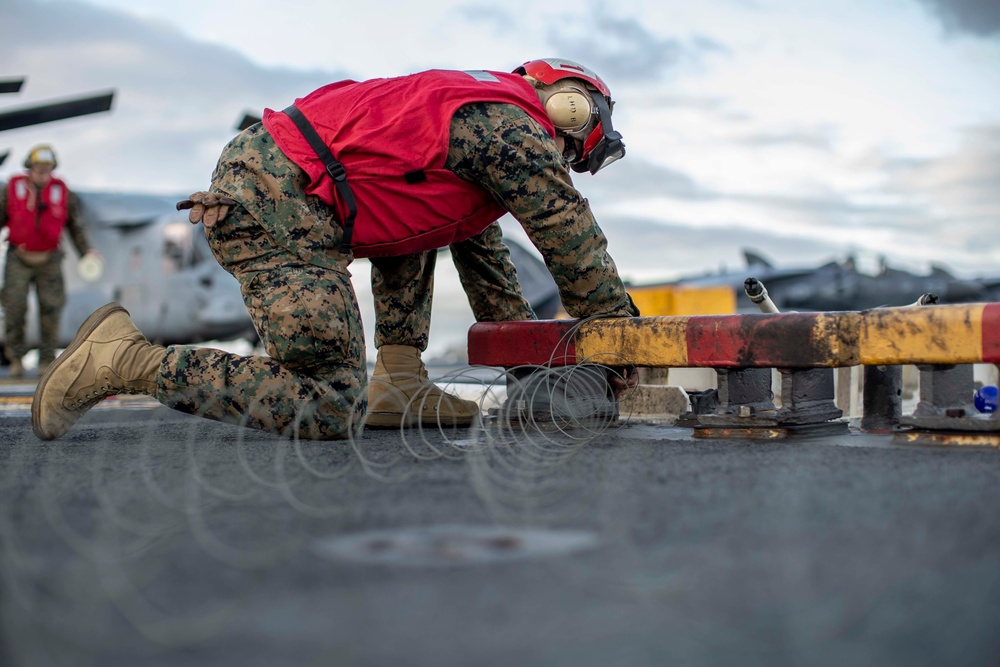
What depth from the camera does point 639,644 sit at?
1.09 metres

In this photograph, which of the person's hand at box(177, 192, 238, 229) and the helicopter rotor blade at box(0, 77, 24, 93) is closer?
the person's hand at box(177, 192, 238, 229)

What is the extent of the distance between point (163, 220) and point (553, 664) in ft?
43.8

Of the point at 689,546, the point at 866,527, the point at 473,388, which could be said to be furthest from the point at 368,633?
the point at 473,388

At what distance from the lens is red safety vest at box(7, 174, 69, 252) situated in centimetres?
966

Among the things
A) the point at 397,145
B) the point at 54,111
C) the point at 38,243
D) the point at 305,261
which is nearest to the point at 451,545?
the point at 305,261

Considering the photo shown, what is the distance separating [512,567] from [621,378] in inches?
89.0

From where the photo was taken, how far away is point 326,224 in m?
3.26

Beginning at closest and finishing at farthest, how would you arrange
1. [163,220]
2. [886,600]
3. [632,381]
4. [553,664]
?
[553,664]
[886,600]
[632,381]
[163,220]

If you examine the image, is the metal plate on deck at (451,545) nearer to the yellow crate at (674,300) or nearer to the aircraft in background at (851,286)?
the yellow crate at (674,300)

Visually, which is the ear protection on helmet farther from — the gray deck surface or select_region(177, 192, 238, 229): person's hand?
the gray deck surface

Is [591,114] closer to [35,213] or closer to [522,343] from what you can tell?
[522,343]

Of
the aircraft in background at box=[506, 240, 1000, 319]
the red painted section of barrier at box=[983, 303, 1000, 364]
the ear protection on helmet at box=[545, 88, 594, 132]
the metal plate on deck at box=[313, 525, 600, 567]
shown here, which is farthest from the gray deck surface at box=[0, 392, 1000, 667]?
A: the aircraft in background at box=[506, 240, 1000, 319]

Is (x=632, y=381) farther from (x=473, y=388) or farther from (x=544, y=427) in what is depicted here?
(x=473, y=388)

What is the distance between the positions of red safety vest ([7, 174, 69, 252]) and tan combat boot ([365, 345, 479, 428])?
7.07 m
